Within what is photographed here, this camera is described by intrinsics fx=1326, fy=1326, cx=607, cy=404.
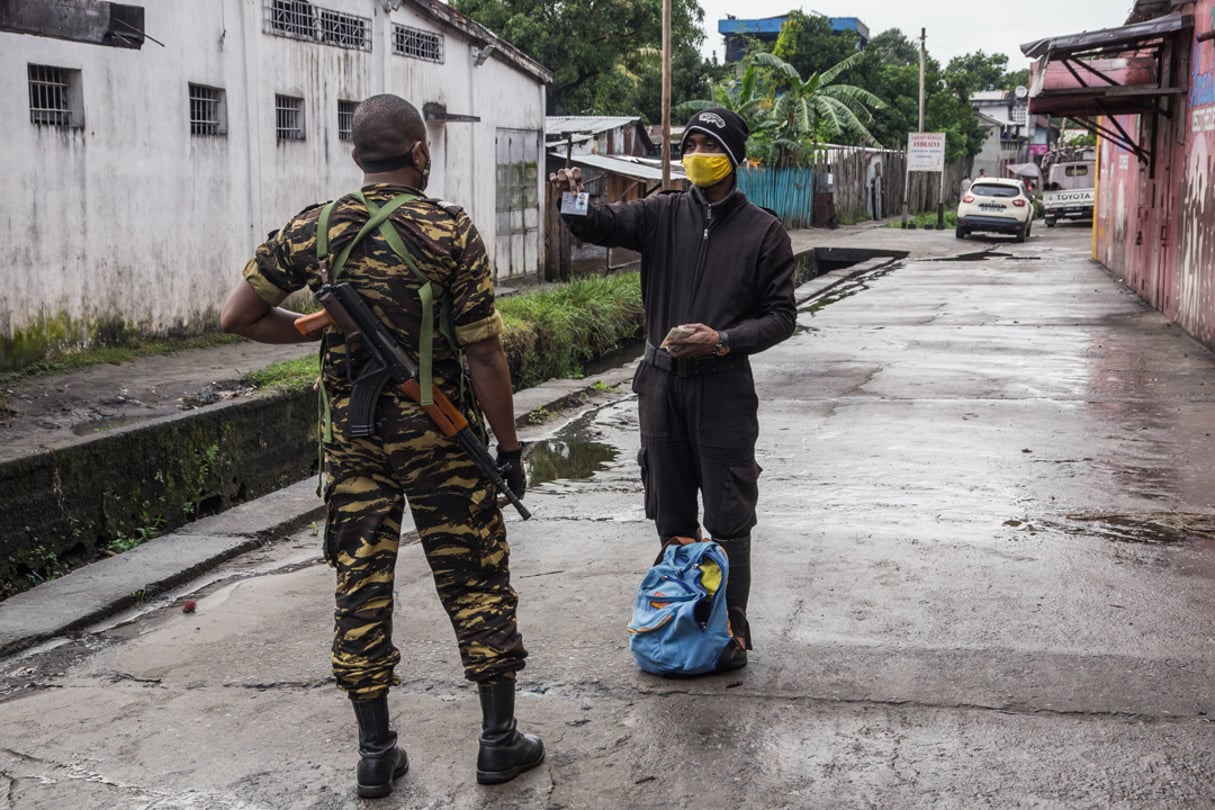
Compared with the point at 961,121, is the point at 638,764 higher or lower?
lower

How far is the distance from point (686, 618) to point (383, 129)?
1.80 meters

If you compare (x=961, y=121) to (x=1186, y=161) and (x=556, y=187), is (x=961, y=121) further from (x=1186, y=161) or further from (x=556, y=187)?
(x=556, y=187)

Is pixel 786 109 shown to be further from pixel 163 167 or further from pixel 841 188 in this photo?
pixel 163 167

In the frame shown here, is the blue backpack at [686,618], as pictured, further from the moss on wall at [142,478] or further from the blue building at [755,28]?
the blue building at [755,28]

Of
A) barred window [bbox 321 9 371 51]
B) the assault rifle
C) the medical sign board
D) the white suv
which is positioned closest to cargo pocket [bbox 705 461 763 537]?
the assault rifle

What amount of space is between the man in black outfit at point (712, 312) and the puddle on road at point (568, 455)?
10.5ft

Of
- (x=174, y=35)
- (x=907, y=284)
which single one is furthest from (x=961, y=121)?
(x=174, y=35)

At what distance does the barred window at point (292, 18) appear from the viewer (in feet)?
47.8

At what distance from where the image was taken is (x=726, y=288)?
4.27 meters

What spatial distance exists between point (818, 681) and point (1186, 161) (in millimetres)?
11905

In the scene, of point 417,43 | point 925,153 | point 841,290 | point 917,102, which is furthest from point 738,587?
point 917,102

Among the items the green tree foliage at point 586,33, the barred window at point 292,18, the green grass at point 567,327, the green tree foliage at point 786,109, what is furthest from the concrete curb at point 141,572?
the green tree foliage at point 786,109

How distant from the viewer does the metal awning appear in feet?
47.5

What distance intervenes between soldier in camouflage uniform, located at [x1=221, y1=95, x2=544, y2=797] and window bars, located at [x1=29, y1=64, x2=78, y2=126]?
8761 millimetres
